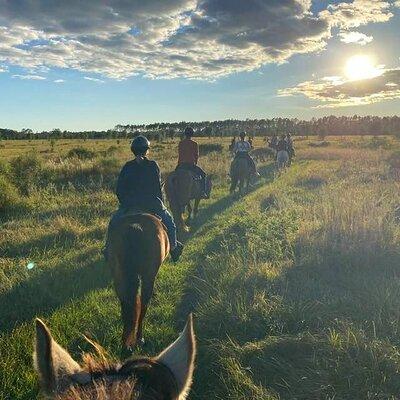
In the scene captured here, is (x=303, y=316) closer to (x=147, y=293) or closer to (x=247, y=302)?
(x=247, y=302)

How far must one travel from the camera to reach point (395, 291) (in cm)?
607

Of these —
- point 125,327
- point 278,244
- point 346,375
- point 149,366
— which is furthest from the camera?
point 278,244

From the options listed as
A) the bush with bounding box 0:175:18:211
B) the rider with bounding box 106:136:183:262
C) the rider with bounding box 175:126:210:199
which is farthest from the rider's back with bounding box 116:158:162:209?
the bush with bounding box 0:175:18:211

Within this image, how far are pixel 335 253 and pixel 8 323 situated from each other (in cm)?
515

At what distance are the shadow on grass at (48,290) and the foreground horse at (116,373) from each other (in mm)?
4203

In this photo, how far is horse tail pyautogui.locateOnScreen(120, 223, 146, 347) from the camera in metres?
4.96

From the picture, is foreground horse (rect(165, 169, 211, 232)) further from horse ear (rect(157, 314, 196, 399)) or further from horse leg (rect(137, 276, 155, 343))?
horse ear (rect(157, 314, 196, 399))

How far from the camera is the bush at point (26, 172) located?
16797 mm

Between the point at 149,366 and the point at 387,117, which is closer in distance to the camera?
the point at 149,366

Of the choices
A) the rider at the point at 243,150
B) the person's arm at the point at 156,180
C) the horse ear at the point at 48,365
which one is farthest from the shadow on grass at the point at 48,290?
the rider at the point at 243,150

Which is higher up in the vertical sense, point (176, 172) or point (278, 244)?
point (176, 172)

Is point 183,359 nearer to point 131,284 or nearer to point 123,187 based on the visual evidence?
point 131,284

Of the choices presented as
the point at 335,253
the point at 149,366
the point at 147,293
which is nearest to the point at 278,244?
the point at 335,253

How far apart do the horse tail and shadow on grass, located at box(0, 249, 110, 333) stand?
159 cm
